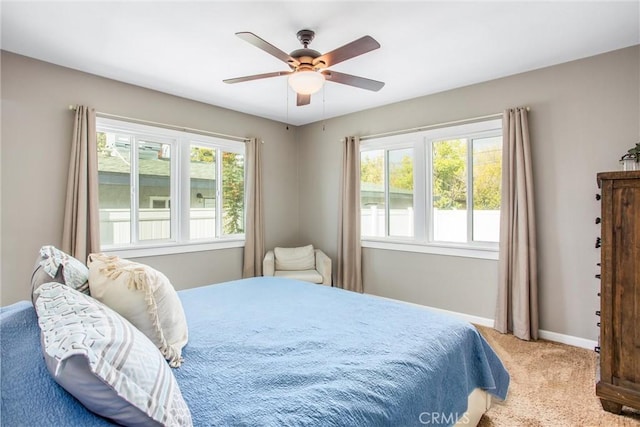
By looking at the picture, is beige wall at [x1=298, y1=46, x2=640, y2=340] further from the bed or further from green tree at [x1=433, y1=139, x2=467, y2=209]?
the bed

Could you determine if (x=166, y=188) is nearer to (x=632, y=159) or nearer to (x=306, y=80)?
(x=306, y=80)

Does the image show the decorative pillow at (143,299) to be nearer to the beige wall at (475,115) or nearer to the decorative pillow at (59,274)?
the decorative pillow at (59,274)

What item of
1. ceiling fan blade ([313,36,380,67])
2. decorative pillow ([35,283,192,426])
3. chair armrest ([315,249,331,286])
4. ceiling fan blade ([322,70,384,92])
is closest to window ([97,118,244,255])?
chair armrest ([315,249,331,286])

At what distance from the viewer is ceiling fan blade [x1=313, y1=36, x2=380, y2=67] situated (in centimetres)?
192

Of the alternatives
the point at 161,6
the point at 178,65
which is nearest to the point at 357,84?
the point at 161,6

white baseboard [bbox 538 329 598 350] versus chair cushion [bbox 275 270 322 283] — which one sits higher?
chair cushion [bbox 275 270 322 283]

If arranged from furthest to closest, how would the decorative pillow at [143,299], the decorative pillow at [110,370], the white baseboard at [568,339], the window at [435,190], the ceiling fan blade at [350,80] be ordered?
the window at [435,190] → the white baseboard at [568,339] → the ceiling fan blade at [350,80] → the decorative pillow at [143,299] → the decorative pillow at [110,370]

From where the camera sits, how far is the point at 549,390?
2.26m

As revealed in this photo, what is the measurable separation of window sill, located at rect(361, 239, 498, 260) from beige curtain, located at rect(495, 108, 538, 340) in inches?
8.4

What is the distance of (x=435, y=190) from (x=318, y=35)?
2236 mm

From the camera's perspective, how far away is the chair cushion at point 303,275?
411 centimetres

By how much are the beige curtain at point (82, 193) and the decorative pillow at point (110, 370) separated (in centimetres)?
245

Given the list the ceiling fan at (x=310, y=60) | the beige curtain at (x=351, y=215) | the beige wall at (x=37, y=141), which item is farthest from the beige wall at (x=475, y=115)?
the ceiling fan at (x=310, y=60)

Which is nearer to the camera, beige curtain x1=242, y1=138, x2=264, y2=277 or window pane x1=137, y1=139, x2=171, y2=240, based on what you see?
window pane x1=137, y1=139, x2=171, y2=240
